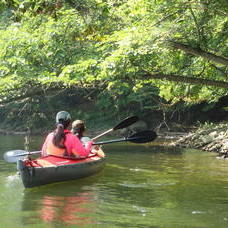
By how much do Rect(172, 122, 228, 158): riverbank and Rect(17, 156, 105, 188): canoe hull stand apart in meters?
4.61

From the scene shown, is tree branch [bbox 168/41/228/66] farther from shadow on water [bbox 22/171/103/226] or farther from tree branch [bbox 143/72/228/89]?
shadow on water [bbox 22/171/103/226]

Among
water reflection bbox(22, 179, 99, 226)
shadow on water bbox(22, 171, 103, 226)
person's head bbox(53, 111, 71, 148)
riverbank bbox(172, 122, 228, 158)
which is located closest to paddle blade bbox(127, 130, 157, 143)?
shadow on water bbox(22, 171, 103, 226)

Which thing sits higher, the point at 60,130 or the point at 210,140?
the point at 60,130

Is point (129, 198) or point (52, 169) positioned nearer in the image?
point (129, 198)

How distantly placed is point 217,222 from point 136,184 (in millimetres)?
3048

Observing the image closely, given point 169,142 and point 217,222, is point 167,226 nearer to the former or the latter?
point 217,222

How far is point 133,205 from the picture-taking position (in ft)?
21.7

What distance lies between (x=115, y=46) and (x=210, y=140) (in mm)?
7006

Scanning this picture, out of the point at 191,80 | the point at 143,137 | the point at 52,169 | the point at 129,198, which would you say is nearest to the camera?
the point at 129,198

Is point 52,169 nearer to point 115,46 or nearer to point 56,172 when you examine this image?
point 56,172

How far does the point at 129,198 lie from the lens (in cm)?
715

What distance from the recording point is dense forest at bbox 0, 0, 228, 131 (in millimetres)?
6867

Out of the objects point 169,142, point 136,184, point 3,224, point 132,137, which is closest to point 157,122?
point 169,142

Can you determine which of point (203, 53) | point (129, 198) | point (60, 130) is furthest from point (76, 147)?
point (203, 53)
